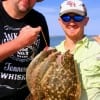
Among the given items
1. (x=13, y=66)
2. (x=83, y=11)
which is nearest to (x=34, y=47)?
(x=13, y=66)

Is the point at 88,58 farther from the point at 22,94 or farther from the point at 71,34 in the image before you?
the point at 22,94

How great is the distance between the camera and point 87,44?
7.94m

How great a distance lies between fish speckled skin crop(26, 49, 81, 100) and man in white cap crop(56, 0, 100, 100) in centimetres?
56

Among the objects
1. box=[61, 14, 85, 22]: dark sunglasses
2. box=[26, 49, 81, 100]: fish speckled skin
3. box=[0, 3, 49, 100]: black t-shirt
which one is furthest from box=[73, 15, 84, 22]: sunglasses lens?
box=[26, 49, 81, 100]: fish speckled skin

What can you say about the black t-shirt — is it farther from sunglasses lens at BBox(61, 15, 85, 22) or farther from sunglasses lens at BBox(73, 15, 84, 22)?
sunglasses lens at BBox(73, 15, 84, 22)

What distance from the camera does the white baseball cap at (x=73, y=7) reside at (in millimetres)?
8148

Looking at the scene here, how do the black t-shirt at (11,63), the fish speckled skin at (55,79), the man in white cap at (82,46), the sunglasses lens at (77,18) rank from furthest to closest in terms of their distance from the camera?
1. the sunglasses lens at (77,18)
2. the black t-shirt at (11,63)
3. the man in white cap at (82,46)
4. the fish speckled skin at (55,79)

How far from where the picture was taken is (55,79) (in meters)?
6.98

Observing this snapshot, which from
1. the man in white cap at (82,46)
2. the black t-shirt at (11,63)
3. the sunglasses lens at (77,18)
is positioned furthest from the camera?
the sunglasses lens at (77,18)

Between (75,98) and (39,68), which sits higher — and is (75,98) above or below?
below

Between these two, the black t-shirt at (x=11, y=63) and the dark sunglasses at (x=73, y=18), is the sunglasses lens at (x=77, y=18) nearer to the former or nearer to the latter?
the dark sunglasses at (x=73, y=18)

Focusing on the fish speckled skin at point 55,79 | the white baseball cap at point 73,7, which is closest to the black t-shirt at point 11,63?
the white baseball cap at point 73,7

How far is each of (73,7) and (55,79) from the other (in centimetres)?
164

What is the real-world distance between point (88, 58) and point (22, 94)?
3.66 ft
